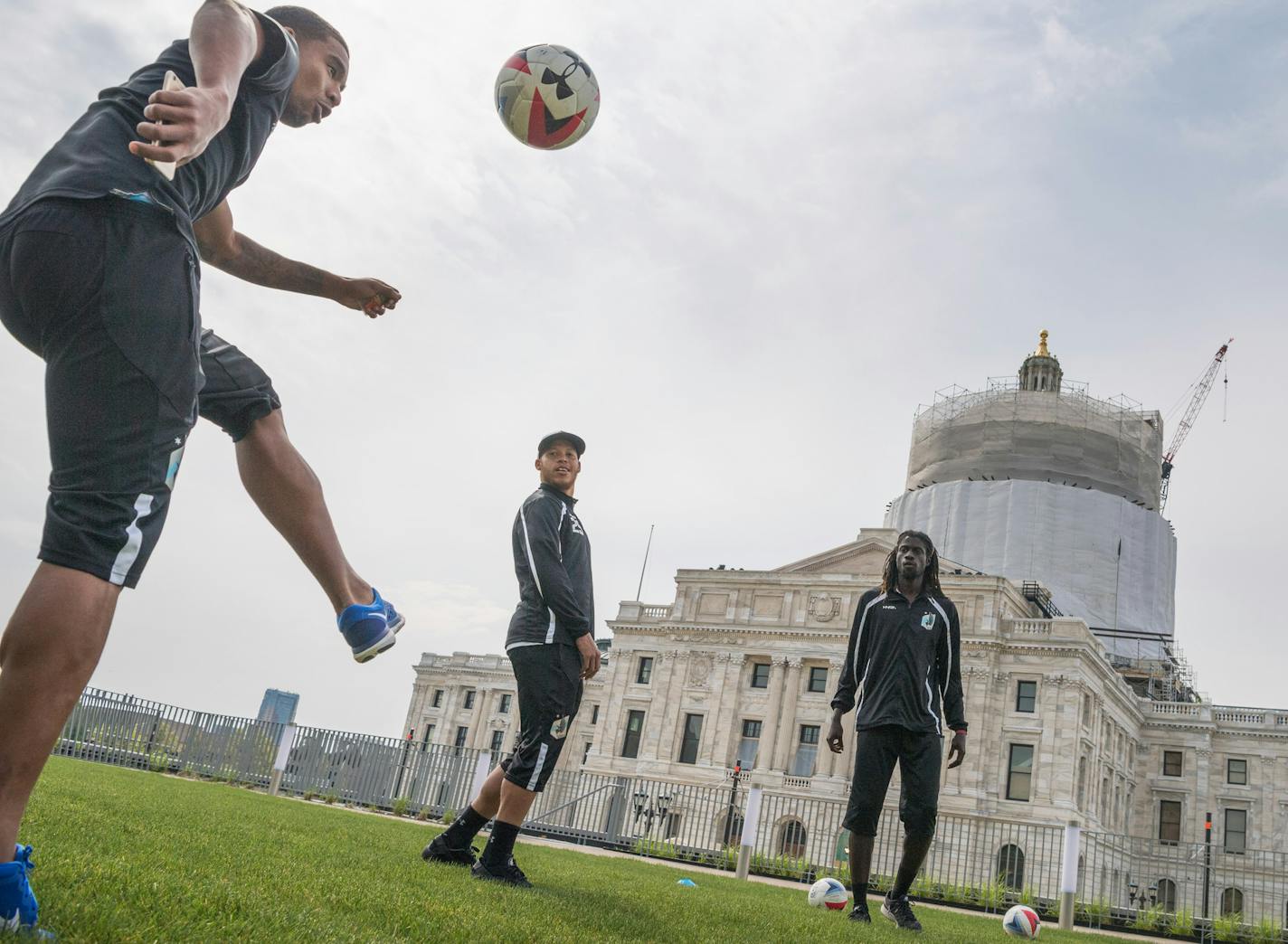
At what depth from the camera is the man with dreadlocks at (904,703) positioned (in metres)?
5.88

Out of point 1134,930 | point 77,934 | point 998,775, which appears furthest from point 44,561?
point 998,775

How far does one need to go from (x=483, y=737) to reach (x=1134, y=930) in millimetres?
64584

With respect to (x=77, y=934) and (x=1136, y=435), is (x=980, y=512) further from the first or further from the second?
(x=77, y=934)

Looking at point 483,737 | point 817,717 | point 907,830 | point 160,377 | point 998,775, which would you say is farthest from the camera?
point 483,737

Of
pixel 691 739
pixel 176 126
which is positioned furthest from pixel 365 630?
pixel 691 739

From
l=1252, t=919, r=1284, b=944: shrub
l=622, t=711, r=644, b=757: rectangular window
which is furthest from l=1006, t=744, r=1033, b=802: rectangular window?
l=1252, t=919, r=1284, b=944: shrub

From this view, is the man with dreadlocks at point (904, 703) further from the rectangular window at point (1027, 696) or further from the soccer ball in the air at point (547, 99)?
the rectangular window at point (1027, 696)

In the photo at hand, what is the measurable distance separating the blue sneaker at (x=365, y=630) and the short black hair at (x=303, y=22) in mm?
1530

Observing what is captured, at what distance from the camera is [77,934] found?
1.83 m

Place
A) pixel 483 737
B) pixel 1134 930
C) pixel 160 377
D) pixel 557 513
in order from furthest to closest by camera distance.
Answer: pixel 483 737, pixel 1134 930, pixel 557 513, pixel 160 377

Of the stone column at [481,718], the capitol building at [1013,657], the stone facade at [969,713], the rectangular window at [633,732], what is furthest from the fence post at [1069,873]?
the stone column at [481,718]

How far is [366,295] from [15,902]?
1966mm

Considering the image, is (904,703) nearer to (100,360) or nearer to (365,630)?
(365,630)

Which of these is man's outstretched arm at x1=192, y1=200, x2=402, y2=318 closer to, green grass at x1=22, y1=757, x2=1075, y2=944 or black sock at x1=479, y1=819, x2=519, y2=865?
green grass at x1=22, y1=757, x2=1075, y2=944
